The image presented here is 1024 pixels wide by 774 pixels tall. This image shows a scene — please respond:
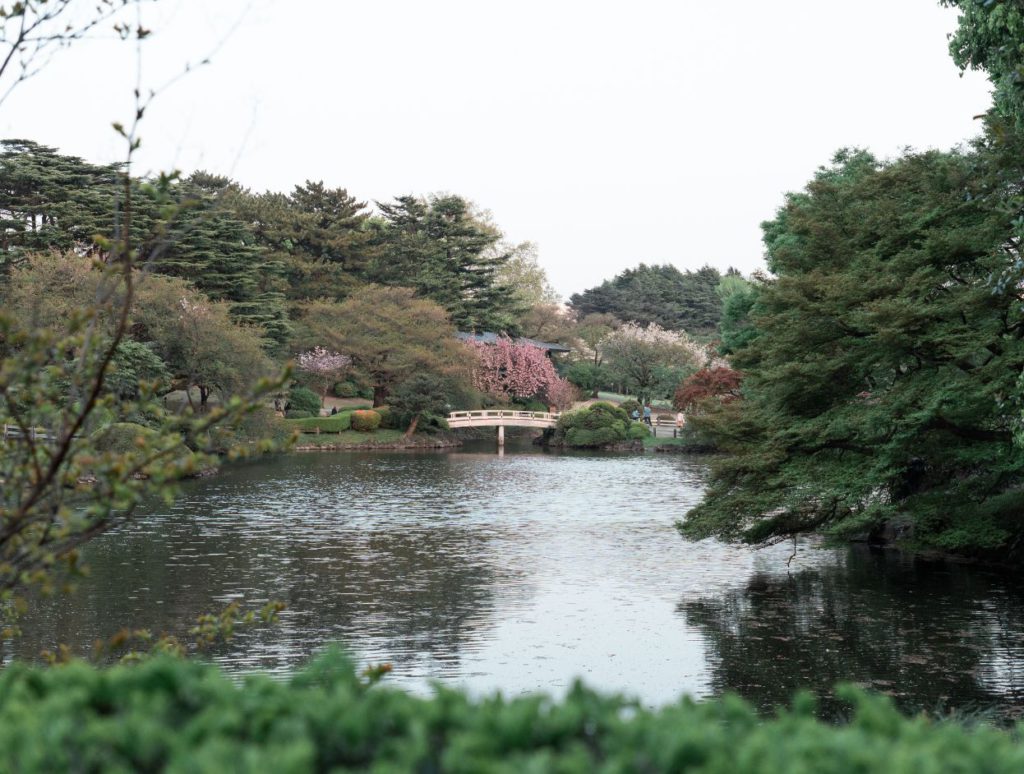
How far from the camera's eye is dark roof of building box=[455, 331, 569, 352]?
65.8 metres

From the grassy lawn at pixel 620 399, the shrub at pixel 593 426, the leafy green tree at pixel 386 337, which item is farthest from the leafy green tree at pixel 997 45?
the grassy lawn at pixel 620 399

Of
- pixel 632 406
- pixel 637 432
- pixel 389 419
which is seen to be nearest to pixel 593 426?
pixel 637 432

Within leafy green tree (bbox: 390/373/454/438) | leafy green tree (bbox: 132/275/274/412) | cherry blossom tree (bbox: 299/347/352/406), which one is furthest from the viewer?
cherry blossom tree (bbox: 299/347/352/406)

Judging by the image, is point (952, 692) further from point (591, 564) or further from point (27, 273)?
point (27, 273)

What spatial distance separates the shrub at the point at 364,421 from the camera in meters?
51.9

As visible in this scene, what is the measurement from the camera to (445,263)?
6875 centimetres

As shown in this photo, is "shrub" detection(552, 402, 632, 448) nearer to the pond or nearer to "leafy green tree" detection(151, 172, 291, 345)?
"leafy green tree" detection(151, 172, 291, 345)

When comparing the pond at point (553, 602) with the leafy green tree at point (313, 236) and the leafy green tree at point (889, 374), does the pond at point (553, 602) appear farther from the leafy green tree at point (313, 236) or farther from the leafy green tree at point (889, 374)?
the leafy green tree at point (313, 236)

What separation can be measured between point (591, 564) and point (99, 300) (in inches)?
628

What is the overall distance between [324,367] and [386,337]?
350 cm

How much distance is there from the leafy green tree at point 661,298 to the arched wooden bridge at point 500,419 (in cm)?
3832

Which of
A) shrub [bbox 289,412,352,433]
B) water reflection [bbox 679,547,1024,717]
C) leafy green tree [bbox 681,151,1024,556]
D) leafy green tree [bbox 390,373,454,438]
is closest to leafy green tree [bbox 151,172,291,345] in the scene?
shrub [bbox 289,412,352,433]

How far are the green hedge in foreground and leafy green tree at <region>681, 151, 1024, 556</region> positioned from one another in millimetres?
13404

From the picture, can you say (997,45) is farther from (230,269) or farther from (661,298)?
(661,298)
